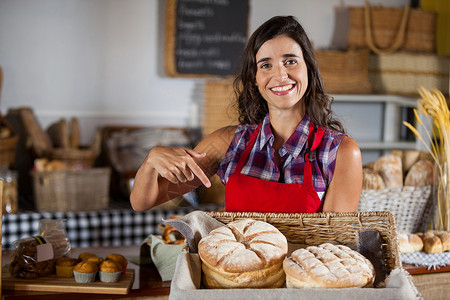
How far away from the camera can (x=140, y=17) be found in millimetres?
4543

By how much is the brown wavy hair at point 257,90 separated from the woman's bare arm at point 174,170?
0.10 metres

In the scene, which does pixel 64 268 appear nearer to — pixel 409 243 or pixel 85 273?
pixel 85 273

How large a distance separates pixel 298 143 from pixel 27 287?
0.98m

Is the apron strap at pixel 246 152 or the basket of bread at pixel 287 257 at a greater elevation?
the apron strap at pixel 246 152

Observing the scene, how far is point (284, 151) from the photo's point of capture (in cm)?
164

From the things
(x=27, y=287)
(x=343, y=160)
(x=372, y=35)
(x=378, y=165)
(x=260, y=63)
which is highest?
(x=372, y=35)

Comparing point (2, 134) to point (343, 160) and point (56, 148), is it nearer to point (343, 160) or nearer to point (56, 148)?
point (56, 148)

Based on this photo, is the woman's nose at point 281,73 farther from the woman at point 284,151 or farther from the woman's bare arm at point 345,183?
the woman's bare arm at point 345,183

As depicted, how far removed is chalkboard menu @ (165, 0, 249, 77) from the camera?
450cm

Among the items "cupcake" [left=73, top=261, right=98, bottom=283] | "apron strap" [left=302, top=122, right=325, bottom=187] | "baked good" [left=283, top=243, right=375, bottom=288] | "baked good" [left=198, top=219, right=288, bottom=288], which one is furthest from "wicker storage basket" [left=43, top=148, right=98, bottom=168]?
"baked good" [left=283, top=243, right=375, bottom=288]

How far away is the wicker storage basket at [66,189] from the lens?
3.50 m

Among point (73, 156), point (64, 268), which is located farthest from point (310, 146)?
point (73, 156)

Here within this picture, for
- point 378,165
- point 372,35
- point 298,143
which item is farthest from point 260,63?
point 372,35

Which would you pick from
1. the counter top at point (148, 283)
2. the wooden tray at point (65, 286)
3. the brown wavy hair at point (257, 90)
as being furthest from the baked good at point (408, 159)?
the wooden tray at point (65, 286)
